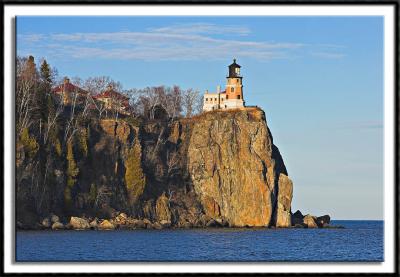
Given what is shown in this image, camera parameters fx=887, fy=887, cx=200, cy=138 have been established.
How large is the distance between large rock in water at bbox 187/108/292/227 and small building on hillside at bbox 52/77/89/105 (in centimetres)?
1297

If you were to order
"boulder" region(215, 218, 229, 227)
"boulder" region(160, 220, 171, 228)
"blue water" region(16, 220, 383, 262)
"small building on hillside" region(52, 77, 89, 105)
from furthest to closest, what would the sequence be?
"boulder" region(215, 218, 229, 227) → "boulder" region(160, 220, 171, 228) → "small building on hillside" region(52, 77, 89, 105) → "blue water" region(16, 220, 383, 262)

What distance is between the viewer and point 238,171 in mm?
90938

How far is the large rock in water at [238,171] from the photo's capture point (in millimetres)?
89625

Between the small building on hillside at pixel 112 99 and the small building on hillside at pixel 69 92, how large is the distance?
192 centimetres

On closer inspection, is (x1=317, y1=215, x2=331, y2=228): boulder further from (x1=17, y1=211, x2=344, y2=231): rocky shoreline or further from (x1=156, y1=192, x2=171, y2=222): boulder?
(x1=156, y1=192, x2=171, y2=222): boulder

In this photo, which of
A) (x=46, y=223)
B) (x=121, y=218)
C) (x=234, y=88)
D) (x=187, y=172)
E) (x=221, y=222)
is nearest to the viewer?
(x=46, y=223)

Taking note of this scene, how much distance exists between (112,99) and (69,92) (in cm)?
597

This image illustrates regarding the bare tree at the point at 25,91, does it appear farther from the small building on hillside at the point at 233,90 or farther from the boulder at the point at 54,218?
the small building on hillside at the point at 233,90

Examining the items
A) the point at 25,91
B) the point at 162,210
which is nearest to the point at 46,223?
the point at 25,91

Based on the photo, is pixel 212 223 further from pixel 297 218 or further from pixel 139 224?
pixel 297 218

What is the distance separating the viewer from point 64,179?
78438 mm

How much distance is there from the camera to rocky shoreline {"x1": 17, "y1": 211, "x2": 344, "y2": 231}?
74419 millimetres

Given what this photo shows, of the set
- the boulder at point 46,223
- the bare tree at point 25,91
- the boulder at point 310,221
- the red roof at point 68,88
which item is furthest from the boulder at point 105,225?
the boulder at point 310,221

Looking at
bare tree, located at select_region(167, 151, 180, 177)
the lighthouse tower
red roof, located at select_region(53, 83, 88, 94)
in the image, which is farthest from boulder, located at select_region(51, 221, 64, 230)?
the lighthouse tower
